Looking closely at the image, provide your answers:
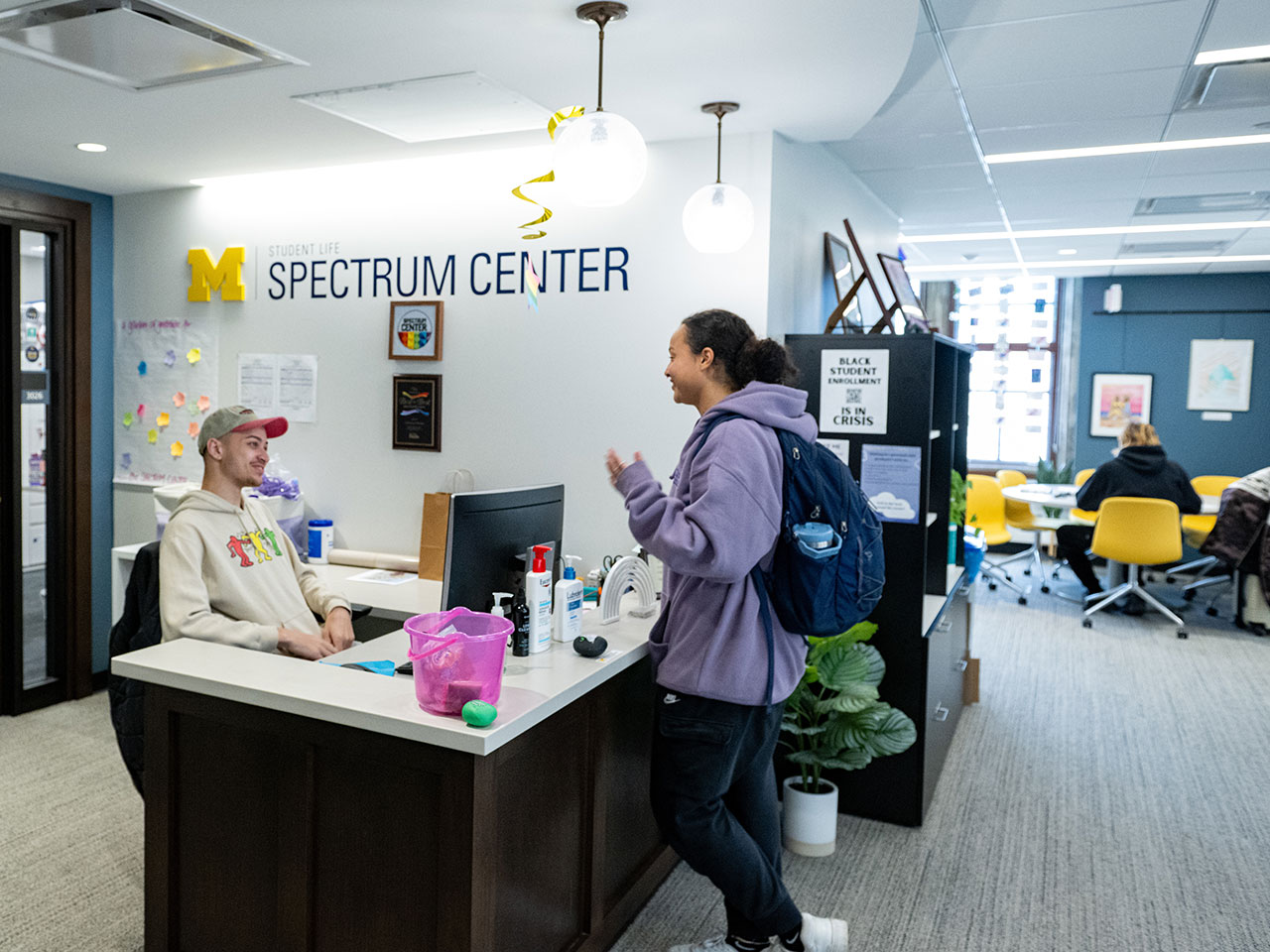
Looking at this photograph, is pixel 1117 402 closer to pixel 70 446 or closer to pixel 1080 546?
pixel 1080 546

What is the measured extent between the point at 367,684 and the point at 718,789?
0.85 metres

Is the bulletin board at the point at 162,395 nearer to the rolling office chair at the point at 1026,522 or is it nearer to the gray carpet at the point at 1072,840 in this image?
the gray carpet at the point at 1072,840

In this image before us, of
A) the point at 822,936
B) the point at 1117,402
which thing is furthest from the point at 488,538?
the point at 1117,402

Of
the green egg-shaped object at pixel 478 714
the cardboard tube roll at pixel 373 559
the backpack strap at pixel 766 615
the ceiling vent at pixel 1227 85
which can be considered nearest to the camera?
the green egg-shaped object at pixel 478 714

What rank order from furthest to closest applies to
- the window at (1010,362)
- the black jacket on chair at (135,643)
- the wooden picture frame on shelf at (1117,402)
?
1. the window at (1010,362)
2. the wooden picture frame on shelf at (1117,402)
3. the black jacket on chair at (135,643)

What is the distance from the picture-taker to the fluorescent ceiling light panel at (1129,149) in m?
4.24

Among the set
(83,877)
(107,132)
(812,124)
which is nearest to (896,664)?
(812,124)

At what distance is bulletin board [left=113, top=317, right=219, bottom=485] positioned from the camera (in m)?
4.58

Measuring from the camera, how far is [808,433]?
235 centimetres

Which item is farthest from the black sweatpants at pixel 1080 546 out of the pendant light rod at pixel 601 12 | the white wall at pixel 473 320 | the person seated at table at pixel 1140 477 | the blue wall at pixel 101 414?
the blue wall at pixel 101 414

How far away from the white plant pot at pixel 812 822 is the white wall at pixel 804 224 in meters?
1.59

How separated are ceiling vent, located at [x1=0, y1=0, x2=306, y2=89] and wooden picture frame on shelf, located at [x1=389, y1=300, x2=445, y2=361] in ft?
4.28

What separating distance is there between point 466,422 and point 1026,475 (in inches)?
277

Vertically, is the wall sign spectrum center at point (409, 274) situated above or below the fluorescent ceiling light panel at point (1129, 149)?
below
